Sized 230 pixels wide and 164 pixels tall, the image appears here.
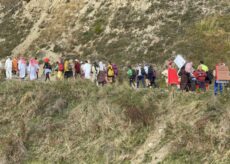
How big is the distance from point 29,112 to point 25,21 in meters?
24.2

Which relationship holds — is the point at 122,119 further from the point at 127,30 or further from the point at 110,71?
the point at 127,30

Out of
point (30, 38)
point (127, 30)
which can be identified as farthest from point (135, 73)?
point (30, 38)

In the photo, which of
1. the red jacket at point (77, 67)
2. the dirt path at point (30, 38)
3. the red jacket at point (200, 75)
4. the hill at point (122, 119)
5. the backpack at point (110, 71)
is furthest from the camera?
the dirt path at point (30, 38)

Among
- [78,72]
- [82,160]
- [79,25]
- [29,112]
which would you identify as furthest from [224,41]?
[82,160]

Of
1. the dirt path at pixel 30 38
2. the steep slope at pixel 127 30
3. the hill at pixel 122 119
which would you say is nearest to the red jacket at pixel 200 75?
the hill at pixel 122 119

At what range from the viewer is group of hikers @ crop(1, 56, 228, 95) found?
15023 mm

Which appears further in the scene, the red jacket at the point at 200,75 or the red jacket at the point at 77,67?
the red jacket at the point at 77,67

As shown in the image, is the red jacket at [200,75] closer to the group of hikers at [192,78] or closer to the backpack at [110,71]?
the group of hikers at [192,78]

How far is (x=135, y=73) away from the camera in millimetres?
19219

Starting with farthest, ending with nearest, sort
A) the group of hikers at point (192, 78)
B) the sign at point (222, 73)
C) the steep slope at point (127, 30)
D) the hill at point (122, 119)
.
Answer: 1. the steep slope at point (127, 30)
2. the group of hikers at point (192, 78)
3. the sign at point (222, 73)
4. the hill at point (122, 119)

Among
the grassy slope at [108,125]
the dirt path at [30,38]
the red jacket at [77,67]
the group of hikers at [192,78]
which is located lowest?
the grassy slope at [108,125]

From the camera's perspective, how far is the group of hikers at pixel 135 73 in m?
15.0

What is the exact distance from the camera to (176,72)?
54.6ft

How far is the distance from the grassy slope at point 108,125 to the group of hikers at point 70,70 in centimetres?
340
